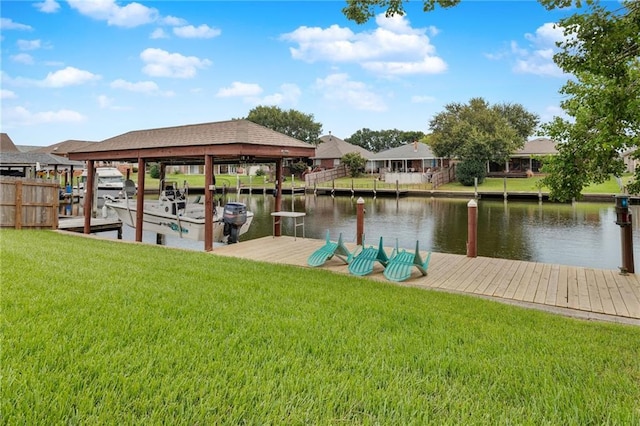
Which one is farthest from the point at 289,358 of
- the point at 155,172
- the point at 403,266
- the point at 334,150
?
the point at 155,172

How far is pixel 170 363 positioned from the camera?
102 inches

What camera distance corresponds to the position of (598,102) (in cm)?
474

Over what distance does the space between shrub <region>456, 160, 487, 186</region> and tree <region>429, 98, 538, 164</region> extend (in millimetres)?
373

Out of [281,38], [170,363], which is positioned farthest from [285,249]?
[281,38]

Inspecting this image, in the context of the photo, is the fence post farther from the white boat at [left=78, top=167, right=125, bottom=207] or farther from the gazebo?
the white boat at [left=78, top=167, right=125, bottom=207]

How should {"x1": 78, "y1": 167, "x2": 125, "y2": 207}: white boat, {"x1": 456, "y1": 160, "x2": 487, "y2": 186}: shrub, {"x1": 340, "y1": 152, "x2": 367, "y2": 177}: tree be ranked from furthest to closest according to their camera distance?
1. {"x1": 340, "y1": 152, "x2": 367, "y2": 177}: tree
2. {"x1": 456, "y1": 160, "x2": 487, "y2": 186}: shrub
3. {"x1": 78, "y1": 167, "x2": 125, "y2": 207}: white boat

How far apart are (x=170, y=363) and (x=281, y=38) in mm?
17114

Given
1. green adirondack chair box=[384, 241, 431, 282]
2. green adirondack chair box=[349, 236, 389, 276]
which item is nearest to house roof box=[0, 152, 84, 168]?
green adirondack chair box=[349, 236, 389, 276]

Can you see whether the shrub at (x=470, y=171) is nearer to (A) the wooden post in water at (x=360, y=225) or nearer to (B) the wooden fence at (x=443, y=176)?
(B) the wooden fence at (x=443, y=176)

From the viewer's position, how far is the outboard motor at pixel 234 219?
1127cm

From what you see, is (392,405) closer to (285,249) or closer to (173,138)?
(285,249)

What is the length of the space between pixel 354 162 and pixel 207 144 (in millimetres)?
36704

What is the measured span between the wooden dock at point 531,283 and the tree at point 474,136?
3018 centimetres

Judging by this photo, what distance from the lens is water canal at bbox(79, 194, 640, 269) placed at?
41.5ft
